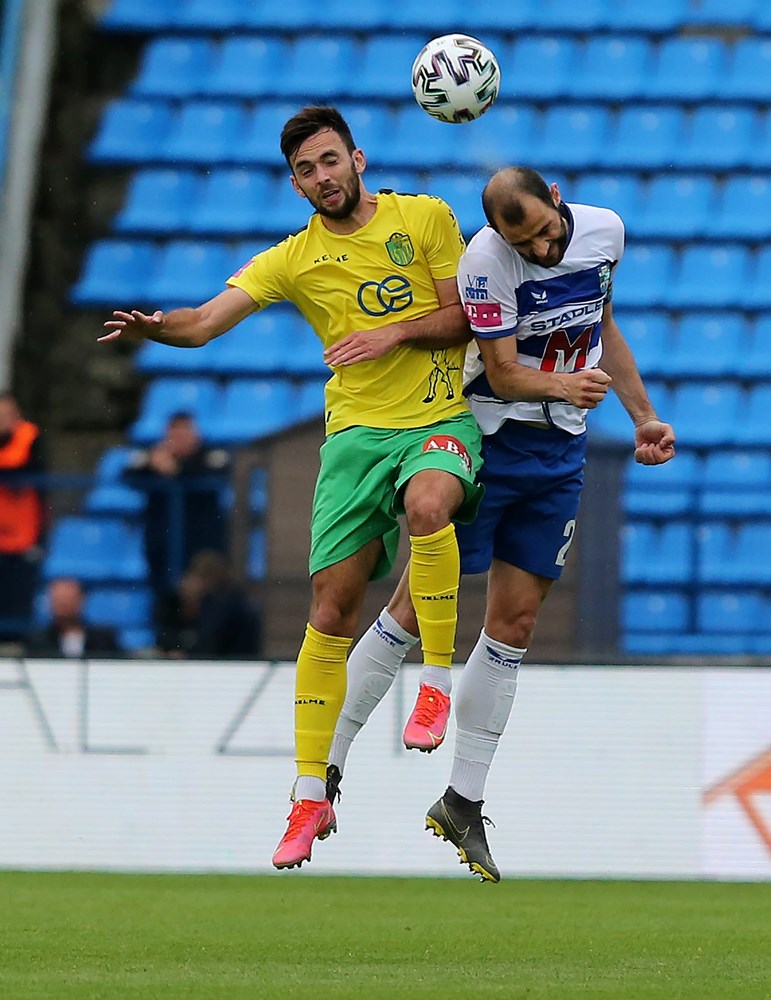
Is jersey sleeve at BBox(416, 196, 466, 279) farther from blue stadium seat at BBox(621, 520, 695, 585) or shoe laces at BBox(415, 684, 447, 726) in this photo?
blue stadium seat at BBox(621, 520, 695, 585)

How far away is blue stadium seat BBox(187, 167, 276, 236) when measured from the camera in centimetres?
1267

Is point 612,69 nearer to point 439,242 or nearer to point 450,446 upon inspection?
point 439,242

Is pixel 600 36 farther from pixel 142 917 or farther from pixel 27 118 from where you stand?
pixel 142 917

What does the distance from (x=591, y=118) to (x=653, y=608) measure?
475 centimetres

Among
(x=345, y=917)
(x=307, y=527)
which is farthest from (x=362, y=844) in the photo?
(x=345, y=917)

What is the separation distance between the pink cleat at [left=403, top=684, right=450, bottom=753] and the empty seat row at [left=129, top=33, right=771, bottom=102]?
818 cm

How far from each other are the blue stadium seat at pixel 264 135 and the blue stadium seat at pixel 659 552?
4354mm

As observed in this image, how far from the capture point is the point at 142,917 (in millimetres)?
6812

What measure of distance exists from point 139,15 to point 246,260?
232 centimetres

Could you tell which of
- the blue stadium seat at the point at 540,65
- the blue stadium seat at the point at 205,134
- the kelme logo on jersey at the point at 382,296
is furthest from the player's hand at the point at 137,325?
the blue stadium seat at the point at 540,65

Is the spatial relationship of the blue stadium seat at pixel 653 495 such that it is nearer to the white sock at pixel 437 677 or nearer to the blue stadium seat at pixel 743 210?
the blue stadium seat at pixel 743 210

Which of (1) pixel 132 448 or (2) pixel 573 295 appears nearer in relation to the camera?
(2) pixel 573 295

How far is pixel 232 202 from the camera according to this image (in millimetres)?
12828

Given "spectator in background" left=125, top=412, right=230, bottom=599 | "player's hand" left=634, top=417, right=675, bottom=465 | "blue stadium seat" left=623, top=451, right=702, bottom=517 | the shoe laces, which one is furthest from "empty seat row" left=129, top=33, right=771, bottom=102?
the shoe laces
